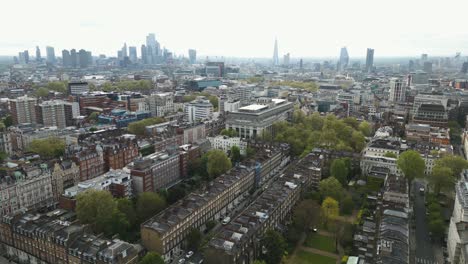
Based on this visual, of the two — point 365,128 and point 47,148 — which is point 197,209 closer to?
point 47,148

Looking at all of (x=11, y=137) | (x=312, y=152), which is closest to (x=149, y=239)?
(x=312, y=152)

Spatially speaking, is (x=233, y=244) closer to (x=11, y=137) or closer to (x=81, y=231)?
(x=81, y=231)

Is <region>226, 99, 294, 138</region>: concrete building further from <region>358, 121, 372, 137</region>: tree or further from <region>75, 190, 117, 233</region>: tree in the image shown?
<region>75, 190, 117, 233</region>: tree

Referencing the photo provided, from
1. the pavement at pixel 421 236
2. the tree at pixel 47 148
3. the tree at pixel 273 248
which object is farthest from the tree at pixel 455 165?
the tree at pixel 47 148

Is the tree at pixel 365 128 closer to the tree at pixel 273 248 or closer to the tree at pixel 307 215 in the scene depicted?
the tree at pixel 307 215

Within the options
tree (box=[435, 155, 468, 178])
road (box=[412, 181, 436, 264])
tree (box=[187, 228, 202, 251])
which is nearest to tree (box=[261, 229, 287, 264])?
tree (box=[187, 228, 202, 251])
